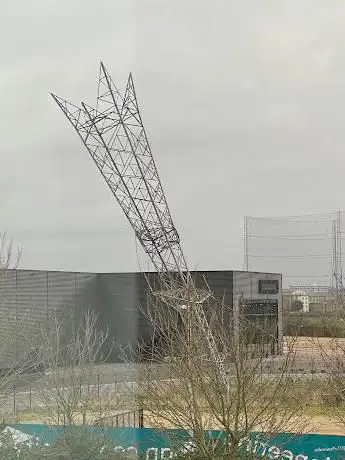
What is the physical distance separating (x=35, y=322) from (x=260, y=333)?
127cm

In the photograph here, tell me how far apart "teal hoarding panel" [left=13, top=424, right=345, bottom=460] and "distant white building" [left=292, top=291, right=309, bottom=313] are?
3.31 m

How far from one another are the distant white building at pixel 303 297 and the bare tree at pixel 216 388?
3.68 m

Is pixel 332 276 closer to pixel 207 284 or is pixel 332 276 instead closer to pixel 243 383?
pixel 207 284

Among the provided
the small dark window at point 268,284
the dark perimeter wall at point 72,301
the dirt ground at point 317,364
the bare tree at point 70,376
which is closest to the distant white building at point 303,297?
the small dark window at point 268,284

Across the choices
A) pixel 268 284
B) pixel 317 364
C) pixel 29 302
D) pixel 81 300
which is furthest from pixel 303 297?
pixel 29 302

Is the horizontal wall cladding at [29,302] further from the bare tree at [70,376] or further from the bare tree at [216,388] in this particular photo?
the bare tree at [216,388]

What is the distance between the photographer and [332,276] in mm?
5441

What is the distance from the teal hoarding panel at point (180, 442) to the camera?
2562mm

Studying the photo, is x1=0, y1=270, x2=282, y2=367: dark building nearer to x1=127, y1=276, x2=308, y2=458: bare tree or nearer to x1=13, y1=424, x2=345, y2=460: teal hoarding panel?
x1=127, y1=276, x2=308, y2=458: bare tree

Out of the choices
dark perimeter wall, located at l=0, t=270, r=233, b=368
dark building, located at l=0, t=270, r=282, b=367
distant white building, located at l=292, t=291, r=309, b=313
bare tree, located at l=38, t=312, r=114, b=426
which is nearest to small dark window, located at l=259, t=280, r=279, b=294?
distant white building, located at l=292, t=291, r=309, b=313

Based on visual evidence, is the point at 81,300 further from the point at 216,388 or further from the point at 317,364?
the point at 317,364

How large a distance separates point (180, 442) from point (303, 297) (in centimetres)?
510

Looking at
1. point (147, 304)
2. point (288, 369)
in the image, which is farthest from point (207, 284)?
point (288, 369)

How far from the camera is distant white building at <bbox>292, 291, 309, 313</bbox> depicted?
7081 millimetres
